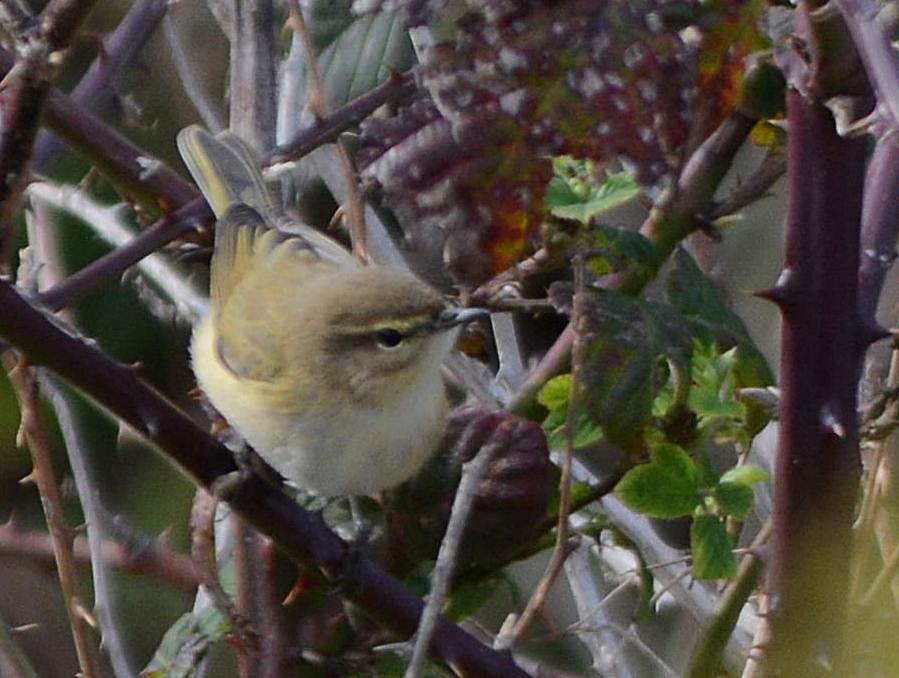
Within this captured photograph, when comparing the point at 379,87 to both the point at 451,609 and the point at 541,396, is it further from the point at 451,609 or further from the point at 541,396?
the point at 451,609

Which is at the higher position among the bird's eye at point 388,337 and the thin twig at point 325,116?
the thin twig at point 325,116

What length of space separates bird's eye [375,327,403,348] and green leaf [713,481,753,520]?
0.80m

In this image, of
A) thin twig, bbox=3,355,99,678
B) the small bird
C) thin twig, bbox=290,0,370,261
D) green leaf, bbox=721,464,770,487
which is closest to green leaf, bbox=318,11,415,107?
thin twig, bbox=290,0,370,261

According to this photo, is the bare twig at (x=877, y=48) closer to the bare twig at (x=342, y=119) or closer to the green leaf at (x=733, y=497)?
the green leaf at (x=733, y=497)

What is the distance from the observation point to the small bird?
102 inches

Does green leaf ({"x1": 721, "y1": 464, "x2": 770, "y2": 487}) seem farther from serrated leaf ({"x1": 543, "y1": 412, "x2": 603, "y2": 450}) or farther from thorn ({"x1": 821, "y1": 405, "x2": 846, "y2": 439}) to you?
thorn ({"x1": 821, "y1": 405, "x2": 846, "y2": 439})

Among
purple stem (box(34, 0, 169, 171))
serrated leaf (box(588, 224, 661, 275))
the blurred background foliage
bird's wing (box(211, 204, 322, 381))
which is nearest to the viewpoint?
serrated leaf (box(588, 224, 661, 275))

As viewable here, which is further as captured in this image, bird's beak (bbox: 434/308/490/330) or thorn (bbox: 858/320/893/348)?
bird's beak (bbox: 434/308/490/330)

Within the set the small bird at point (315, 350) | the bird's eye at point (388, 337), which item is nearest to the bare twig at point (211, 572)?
the small bird at point (315, 350)

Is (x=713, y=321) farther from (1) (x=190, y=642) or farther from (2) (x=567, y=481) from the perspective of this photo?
(1) (x=190, y=642)

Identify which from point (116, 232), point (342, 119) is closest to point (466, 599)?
point (342, 119)

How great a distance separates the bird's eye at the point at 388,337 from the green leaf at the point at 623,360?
60cm

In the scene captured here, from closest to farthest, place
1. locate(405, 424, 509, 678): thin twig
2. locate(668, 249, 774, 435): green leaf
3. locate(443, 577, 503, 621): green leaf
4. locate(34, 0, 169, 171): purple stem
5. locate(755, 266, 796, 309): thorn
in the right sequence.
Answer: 1. locate(405, 424, 509, 678): thin twig
2. locate(755, 266, 796, 309): thorn
3. locate(668, 249, 774, 435): green leaf
4. locate(443, 577, 503, 621): green leaf
5. locate(34, 0, 169, 171): purple stem

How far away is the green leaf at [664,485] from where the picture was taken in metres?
2.16
